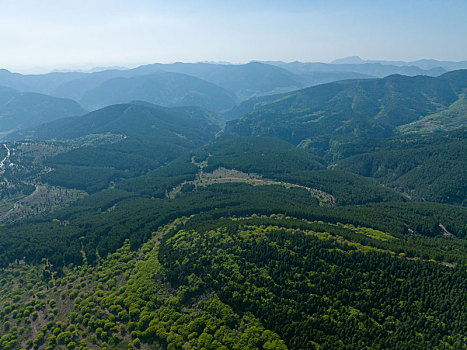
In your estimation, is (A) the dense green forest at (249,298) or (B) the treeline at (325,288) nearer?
(B) the treeline at (325,288)

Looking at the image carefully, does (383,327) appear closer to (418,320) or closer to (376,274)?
(418,320)

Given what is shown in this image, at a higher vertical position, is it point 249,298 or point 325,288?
point 325,288

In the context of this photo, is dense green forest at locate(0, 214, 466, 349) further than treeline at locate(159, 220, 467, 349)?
Yes

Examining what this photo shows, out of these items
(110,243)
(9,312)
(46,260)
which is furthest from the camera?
(110,243)

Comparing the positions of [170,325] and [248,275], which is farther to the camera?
[248,275]

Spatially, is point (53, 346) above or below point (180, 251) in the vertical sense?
below

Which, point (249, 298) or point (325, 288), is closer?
point (325, 288)

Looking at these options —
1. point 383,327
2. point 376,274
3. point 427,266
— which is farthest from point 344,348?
point 427,266

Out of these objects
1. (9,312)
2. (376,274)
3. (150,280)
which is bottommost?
(9,312)

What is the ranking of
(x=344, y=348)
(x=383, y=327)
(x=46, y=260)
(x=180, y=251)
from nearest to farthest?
1. (x=344, y=348)
2. (x=383, y=327)
3. (x=180, y=251)
4. (x=46, y=260)
